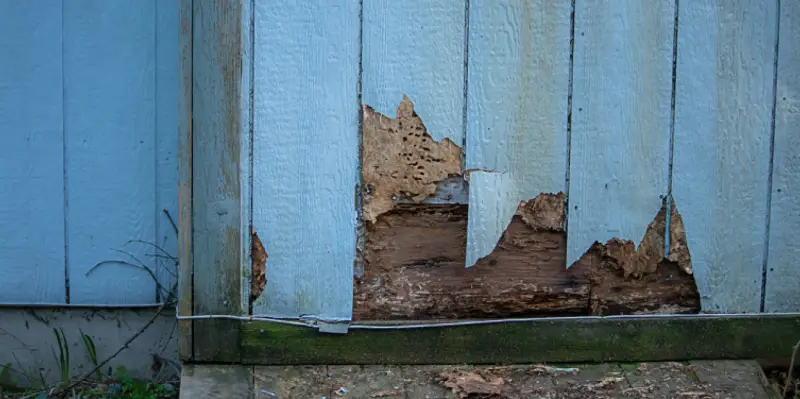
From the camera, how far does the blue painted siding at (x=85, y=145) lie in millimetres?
2242

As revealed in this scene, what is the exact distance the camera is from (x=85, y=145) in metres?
2.27

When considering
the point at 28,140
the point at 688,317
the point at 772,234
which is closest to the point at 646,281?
the point at 688,317

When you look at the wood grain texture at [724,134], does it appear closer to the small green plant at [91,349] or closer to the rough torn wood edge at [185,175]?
the rough torn wood edge at [185,175]

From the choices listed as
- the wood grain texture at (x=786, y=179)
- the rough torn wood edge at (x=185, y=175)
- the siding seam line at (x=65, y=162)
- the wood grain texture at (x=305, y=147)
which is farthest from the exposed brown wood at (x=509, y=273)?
the siding seam line at (x=65, y=162)

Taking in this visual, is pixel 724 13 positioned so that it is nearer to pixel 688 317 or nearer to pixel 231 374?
pixel 688 317

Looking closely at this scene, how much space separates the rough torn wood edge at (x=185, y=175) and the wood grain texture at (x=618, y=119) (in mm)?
952

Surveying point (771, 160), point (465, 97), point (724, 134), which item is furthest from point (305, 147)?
point (771, 160)

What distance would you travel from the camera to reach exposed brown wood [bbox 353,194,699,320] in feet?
6.73

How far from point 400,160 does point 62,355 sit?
1.12 meters

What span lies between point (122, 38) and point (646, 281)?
1.56 m

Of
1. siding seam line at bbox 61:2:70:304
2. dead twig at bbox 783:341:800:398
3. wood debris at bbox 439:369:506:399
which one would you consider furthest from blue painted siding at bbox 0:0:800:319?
siding seam line at bbox 61:2:70:304

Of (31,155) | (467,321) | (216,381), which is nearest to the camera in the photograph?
(216,381)

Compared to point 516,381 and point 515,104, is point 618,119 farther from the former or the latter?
point 516,381

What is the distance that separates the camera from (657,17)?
2031 mm
